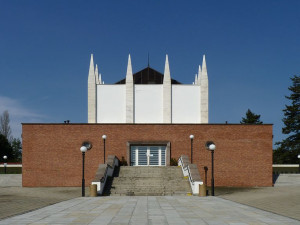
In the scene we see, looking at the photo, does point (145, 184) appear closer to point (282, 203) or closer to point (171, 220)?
point (282, 203)

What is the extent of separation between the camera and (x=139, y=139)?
3053cm

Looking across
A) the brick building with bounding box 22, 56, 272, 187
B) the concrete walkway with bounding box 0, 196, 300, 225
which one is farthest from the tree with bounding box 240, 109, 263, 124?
the concrete walkway with bounding box 0, 196, 300, 225

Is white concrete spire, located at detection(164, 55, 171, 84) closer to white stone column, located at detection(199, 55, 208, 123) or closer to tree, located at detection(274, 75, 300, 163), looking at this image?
white stone column, located at detection(199, 55, 208, 123)

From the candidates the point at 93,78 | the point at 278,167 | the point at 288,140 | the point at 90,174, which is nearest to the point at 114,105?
the point at 93,78

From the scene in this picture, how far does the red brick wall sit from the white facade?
1355 cm

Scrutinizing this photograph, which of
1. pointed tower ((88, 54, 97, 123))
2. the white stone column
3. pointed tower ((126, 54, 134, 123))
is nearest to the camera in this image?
pointed tower ((126, 54, 134, 123))

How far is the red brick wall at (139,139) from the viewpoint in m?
29.6

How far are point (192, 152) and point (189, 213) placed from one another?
17.0 m

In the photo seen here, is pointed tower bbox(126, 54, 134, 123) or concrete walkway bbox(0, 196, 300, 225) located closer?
concrete walkway bbox(0, 196, 300, 225)

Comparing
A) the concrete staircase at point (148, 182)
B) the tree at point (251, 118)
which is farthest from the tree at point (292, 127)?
the concrete staircase at point (148, 182)

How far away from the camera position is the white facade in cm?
4422

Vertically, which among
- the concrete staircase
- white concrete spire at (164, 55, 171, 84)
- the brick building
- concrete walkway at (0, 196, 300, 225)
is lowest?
the concrete staircase

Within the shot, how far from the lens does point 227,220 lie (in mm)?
11609

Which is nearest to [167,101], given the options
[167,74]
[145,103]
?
[145,103]
